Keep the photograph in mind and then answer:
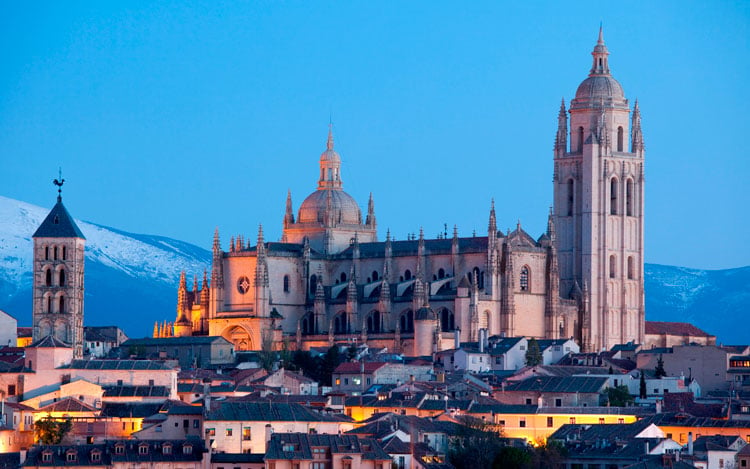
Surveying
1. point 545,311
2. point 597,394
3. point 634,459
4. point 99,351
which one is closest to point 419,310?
point 545,311

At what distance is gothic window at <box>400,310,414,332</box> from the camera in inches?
5624

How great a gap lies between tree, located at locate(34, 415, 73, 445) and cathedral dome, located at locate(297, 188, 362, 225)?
65.9 metres

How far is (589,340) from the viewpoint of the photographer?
14612 cm

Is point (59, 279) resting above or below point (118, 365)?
above

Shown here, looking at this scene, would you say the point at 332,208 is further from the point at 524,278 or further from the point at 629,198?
the point at 629,198

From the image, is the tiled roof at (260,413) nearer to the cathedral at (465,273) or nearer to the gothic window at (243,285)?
the cathedral at (465,273)

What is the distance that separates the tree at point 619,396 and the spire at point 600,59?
1994 inches

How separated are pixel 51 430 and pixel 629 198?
70.9 metres

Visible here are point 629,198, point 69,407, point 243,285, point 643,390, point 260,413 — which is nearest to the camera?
point 260,413

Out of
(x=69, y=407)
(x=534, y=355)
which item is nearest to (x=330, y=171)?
(x=534, y=355)

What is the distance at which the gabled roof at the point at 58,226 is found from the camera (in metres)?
114

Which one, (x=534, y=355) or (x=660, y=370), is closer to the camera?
(x=660, y=370)

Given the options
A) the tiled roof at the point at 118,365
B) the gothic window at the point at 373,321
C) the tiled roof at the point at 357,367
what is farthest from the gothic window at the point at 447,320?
the tiled roof at the point at 118,365

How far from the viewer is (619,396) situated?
107 m
